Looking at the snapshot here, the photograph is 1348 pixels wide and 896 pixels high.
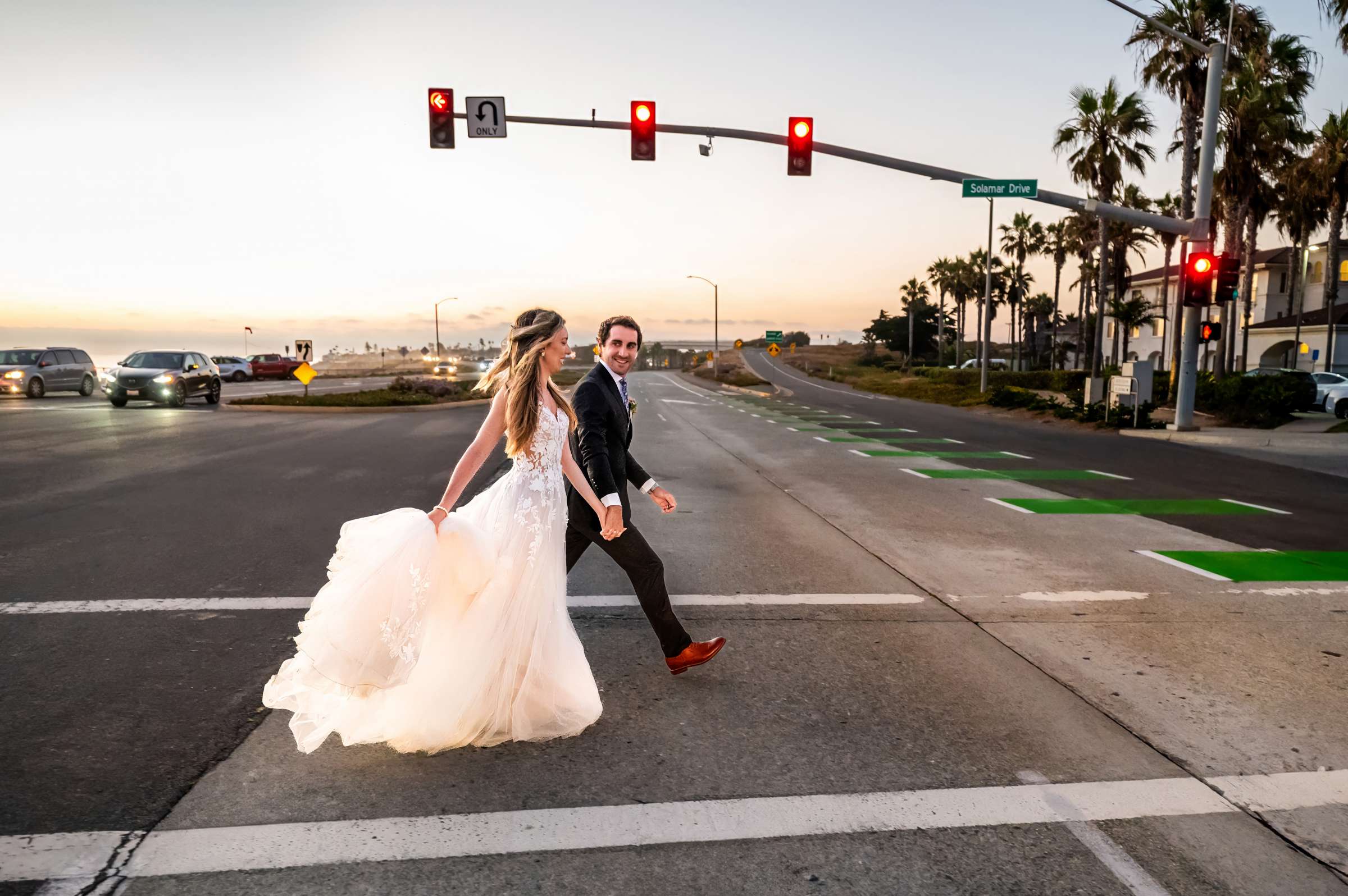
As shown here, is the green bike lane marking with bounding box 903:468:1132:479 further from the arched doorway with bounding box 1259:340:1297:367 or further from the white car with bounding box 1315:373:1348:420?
the arched doorway with bounding box 1259:340:1297:367

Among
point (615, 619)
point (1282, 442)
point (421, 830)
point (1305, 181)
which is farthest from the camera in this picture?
point (1305, 181)

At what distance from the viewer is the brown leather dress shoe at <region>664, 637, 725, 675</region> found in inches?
185

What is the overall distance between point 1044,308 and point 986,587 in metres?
129

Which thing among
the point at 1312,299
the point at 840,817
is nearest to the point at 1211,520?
the point at 840,817

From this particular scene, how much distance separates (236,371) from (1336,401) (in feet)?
177

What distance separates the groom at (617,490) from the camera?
14.9 feet

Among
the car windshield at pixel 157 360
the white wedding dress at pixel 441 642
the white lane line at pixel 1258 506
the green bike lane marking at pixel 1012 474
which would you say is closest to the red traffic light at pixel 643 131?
the green bike lane marking at pixel 1012 474

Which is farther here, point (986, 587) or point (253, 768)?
point (986, 587)

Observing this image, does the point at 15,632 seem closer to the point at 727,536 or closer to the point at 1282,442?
the point at 727,536

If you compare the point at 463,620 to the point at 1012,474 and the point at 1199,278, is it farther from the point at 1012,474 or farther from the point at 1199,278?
the point at 1199,278

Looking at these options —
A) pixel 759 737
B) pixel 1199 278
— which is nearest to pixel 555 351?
pixel 759 737

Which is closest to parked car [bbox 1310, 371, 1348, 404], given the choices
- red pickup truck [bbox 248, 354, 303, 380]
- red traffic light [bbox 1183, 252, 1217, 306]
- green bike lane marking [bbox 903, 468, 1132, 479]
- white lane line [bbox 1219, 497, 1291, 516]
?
red traffic light [bbox 1183, 252, 1217, 306]

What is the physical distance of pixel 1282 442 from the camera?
1847cm

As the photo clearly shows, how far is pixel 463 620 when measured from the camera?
3869 mm
